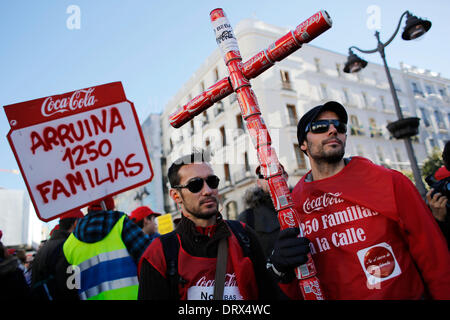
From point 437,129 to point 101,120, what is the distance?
110 feet

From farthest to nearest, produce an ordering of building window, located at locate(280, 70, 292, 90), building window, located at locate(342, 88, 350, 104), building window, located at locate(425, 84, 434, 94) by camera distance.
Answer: building window, located at locate(425, 84, 434, 94), building window, located at locate(342, 88, 350, 104), building window, located at locate(280, 70, 292, 90)

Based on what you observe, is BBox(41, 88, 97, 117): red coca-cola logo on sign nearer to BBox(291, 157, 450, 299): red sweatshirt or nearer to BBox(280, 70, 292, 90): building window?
BBox(291, 157, 450, 299): red sweatshirt

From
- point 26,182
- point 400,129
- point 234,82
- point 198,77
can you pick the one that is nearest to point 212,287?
point 234,82

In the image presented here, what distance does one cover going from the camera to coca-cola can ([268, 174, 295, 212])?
1.40m

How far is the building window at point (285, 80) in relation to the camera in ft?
69.5

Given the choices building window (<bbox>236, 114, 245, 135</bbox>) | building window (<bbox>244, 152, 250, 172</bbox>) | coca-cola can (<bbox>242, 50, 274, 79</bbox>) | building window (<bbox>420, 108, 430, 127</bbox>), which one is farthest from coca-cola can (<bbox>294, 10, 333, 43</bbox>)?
building window (<bbox>420, 108, 430, 127</bbox>)

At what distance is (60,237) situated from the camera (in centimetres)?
329

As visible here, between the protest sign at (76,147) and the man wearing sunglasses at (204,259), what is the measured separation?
80 centimetres

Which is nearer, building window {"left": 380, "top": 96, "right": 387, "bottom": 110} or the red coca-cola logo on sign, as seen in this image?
the red coca-cola logo on sign

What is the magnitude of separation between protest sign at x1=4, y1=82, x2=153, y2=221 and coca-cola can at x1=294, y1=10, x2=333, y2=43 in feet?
5.82

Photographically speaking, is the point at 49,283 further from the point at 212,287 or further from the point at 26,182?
the point at 212,287

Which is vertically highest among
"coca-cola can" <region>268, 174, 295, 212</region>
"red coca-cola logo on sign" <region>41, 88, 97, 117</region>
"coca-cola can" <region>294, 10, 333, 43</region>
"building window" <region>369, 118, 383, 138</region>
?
"building window" <region>369, 118, 383, 138</region>

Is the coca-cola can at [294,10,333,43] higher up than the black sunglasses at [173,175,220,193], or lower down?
higher up

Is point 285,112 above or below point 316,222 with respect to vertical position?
above
